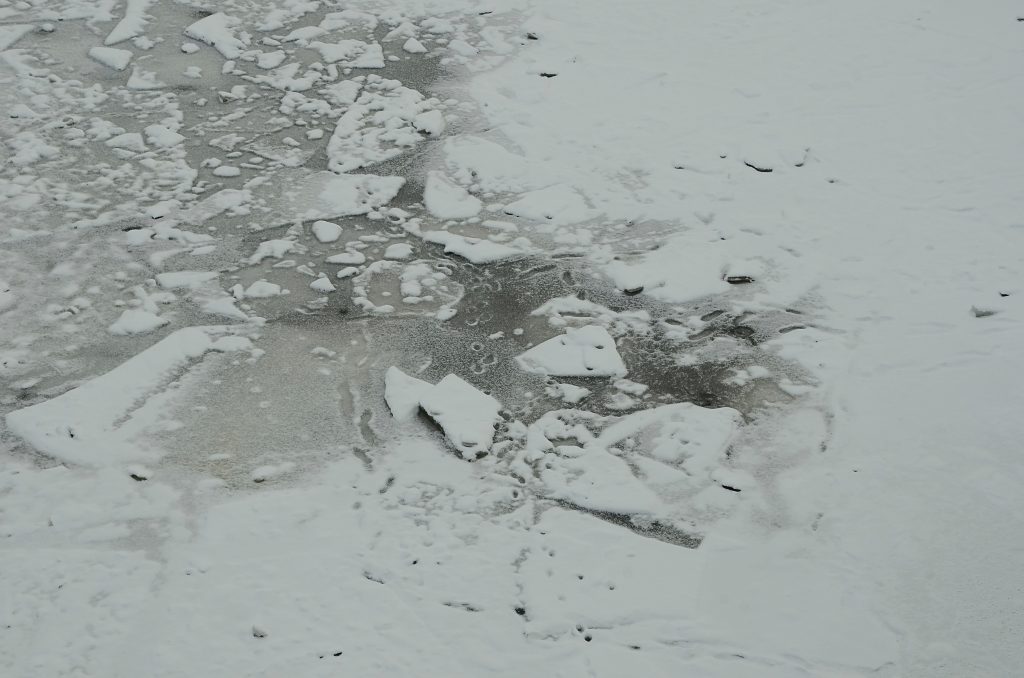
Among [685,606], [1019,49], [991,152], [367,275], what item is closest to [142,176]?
[367,275]

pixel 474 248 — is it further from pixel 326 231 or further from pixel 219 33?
pixel 219 33

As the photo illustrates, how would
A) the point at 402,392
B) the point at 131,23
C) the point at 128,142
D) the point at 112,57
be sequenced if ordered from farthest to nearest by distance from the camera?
the point at 131,23
the point at 112,57
the point at 128,142
the point at 402,392

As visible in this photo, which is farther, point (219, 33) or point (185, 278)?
point (219, 33)

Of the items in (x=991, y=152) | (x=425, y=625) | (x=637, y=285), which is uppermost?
(x=991, y=152)

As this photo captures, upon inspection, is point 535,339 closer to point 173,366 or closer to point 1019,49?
point 173,366

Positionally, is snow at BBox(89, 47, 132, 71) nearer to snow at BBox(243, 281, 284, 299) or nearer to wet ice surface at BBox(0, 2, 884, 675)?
wet ice surface at BBox(0, 2, 884, 675)

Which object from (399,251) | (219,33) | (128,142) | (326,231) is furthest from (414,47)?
(399,251)
